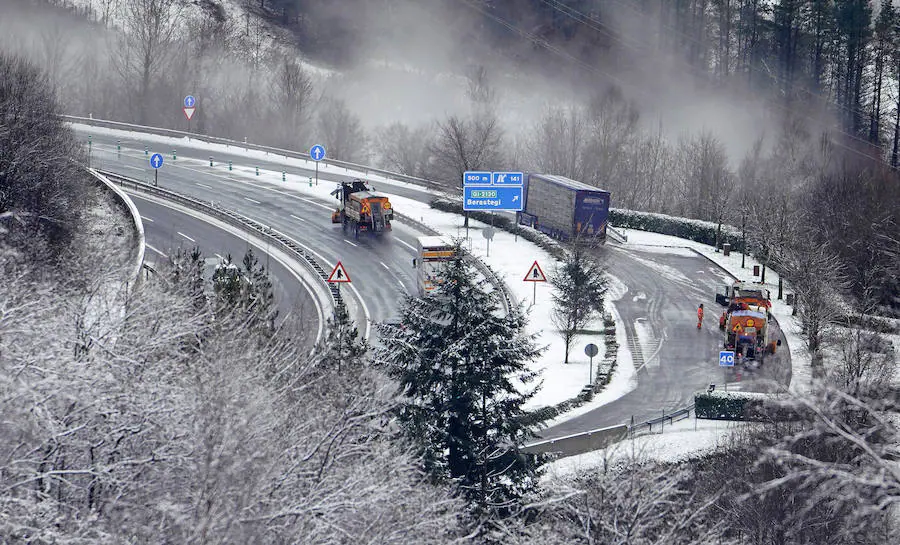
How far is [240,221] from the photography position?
197ft

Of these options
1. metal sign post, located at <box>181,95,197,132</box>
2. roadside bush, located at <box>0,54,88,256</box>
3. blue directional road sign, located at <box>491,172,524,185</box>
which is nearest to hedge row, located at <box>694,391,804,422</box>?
blue directional road sign, located at <box>491,172,524,185</box>

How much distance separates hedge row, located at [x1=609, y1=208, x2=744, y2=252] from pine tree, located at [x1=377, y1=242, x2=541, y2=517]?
42956mm

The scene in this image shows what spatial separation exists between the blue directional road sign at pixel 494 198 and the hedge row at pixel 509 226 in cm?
294

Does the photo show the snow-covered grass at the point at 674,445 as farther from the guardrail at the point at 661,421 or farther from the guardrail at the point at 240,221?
the guardrail at the point at 240,221

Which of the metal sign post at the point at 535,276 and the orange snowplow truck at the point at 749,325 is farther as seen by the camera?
the metal sign post at the point at 535,276

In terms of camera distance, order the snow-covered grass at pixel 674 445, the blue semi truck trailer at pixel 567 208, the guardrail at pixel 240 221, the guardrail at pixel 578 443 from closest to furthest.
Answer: the snow-covered grass at pixel 674 445
the guardrail at pixel 578 443
the guardrail at pixel 240 221
the blue semi truck trailer at pixel 567 208

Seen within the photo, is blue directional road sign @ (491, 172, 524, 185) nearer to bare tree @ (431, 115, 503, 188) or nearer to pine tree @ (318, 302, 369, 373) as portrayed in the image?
bare tree @ (431, 115, 503, 188)

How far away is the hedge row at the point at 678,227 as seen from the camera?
6731 cm

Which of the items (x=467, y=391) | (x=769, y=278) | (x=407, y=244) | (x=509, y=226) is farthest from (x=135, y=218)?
(x=769, y=278)

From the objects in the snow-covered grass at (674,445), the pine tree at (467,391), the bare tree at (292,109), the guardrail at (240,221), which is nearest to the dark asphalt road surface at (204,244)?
the guardrail at (240,221)

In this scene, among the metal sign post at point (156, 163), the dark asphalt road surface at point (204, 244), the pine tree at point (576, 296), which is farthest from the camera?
the metal sign post at point (156, 163)

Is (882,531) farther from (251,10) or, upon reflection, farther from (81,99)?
(251,10)

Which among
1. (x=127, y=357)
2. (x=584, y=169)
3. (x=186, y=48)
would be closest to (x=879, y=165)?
(x=584, y=169)

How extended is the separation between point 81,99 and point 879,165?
66.6 m
